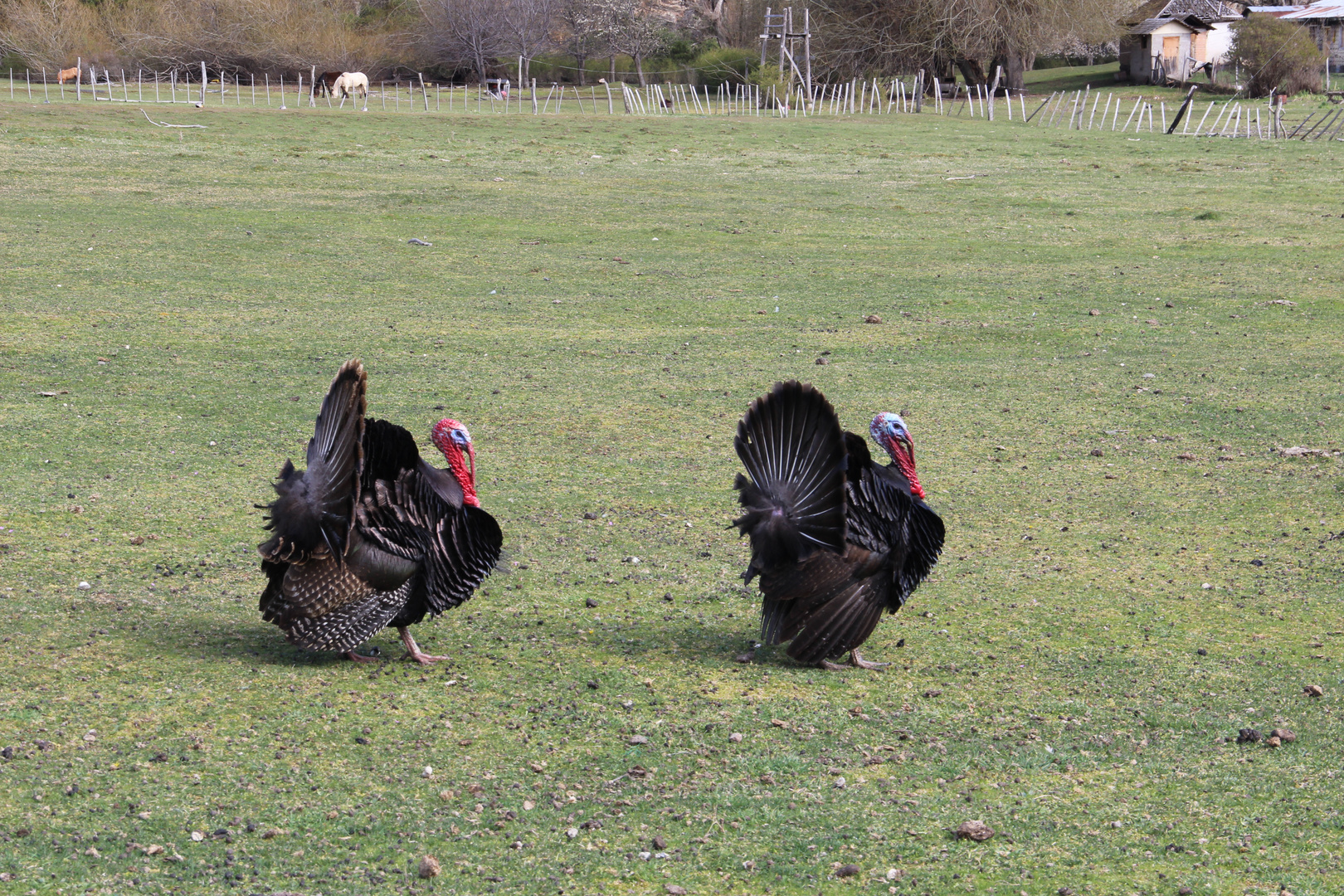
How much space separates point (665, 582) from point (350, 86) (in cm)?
5229

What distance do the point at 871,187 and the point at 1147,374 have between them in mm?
16159

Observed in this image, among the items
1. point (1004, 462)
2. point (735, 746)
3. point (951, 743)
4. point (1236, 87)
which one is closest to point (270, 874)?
point (735, 746)

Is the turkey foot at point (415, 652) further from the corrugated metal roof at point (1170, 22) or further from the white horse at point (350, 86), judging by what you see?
the corrugated metal roof at point (1170, 22)

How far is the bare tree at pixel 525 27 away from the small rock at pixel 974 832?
66.4 metres

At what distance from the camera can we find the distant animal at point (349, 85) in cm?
5494

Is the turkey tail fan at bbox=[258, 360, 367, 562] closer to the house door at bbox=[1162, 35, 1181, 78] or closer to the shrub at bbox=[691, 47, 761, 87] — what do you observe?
the shrub at bbox=[691, 47, 761, 87]

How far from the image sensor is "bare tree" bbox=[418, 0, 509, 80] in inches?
2675

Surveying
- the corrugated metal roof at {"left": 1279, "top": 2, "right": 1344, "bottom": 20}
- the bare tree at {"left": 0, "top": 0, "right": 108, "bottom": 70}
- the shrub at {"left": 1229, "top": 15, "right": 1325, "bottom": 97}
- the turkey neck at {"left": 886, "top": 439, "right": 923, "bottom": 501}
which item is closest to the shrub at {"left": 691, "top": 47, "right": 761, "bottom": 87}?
the shrub at {"left": 1229, "top": 15, "right": 1325, "bottom": 97}

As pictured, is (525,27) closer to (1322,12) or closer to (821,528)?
(1322,12)

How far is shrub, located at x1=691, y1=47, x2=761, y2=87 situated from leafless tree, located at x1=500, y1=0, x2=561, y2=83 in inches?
339

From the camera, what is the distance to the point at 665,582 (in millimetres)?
7699

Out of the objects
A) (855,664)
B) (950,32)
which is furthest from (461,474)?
(950,32)

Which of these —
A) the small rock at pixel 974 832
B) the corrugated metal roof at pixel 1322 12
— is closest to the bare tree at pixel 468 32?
the corrugated metal roof at pixel 1322 12

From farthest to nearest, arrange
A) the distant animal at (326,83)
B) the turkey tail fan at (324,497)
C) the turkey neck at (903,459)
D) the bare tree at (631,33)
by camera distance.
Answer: the bare tree at (631,33), the distant animal at (326,83), the turkey neck at (903,459), the turkey tail fan at (324,497)
